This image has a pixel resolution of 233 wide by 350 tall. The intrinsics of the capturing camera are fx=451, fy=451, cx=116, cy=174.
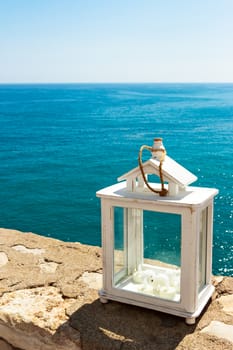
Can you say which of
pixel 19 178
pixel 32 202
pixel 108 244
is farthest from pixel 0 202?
pixel 108 244

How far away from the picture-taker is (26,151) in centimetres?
3462

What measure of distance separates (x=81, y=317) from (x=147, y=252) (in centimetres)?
102

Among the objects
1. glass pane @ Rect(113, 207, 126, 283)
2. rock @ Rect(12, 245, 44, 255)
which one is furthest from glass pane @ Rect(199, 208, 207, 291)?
rock @ Rect(12, 245, 44, 255)

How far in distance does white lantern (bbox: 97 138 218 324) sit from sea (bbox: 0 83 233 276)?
8643 millimetres

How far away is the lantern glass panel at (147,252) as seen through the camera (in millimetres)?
4465

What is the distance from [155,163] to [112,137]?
3726 centimetres

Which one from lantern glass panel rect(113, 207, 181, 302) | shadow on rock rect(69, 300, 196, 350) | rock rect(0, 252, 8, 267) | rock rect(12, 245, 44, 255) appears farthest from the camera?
rock rect(12, 245, 44, 255)

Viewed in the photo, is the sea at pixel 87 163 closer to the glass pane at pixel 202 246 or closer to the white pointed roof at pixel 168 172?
the glass pane at pixel 202 246

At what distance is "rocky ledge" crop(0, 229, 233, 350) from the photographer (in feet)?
13.7

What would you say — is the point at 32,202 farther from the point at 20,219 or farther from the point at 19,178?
the point at 19,178

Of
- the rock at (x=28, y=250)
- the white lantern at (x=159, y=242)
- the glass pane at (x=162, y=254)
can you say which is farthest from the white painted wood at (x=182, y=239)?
the rock at (x=28, y=250)

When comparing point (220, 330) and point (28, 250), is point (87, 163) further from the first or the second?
point (220, 330)

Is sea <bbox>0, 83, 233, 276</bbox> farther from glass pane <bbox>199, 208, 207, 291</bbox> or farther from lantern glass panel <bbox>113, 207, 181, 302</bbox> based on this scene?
glass pane <bbox>199, 208, 207, 291</bbox>

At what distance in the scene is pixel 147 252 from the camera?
5.05 metres
